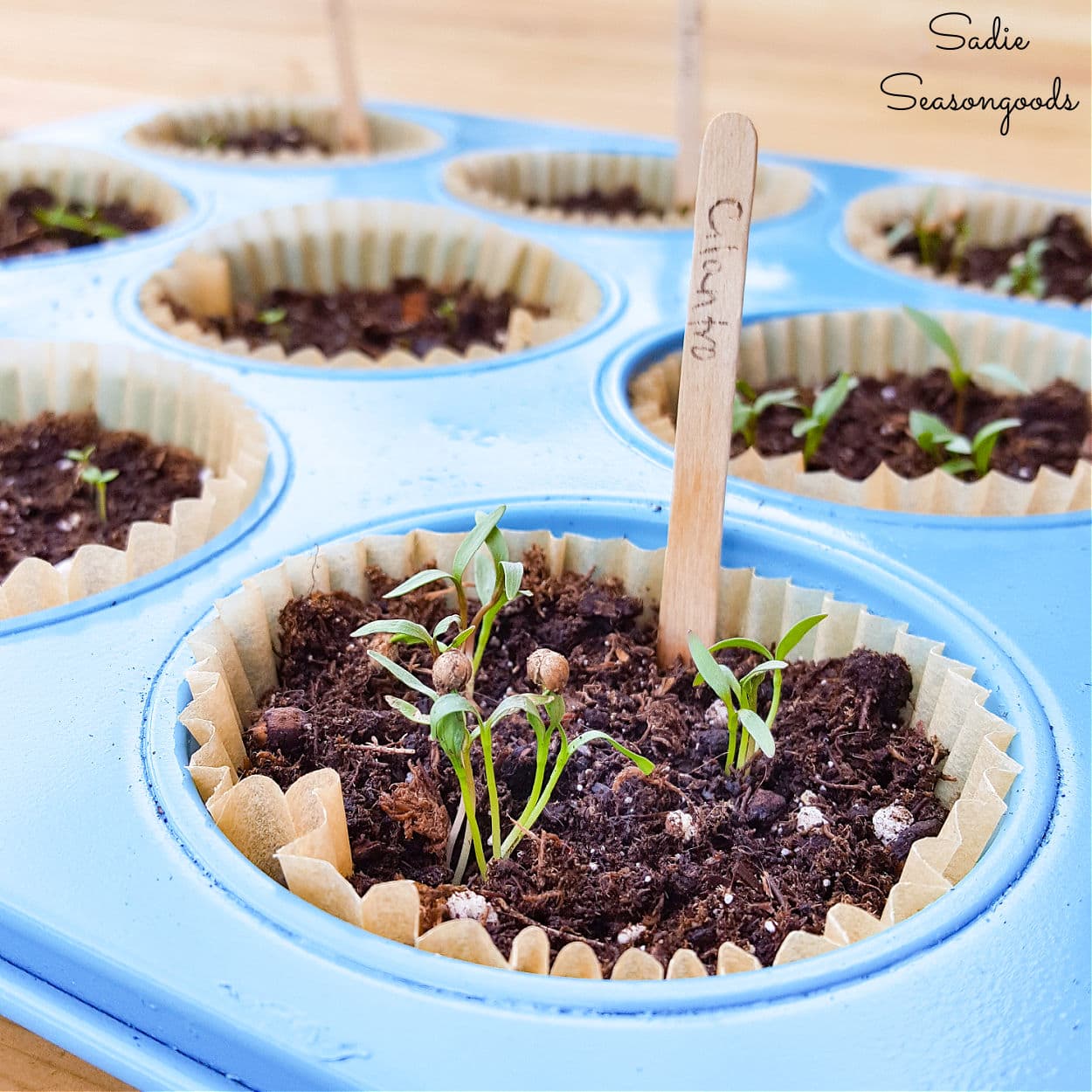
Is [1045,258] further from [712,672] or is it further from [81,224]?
[81,224]

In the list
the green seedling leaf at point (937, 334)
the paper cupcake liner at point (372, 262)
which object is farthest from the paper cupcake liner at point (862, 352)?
the paper cupcake liner at point (372, 262)

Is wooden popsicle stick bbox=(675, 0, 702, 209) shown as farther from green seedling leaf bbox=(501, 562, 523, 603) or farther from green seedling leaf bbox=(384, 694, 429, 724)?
green seedling leaf bbox=(384, 694, 429, 724)

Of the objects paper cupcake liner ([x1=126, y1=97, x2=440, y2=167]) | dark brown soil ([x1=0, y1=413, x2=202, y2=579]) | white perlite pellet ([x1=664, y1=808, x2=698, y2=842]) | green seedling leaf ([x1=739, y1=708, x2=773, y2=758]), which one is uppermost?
paper cupcake liner ([x1=126, y1=97, x2=440, y2=167])

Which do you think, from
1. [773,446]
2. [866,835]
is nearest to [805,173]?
[773,446]

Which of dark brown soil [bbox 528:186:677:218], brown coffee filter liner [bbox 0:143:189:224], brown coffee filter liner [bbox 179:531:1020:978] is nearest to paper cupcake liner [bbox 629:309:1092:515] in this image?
brown coffee filter liner [bbox 179:531:1020:978]

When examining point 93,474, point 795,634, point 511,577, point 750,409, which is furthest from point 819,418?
point 93,474
